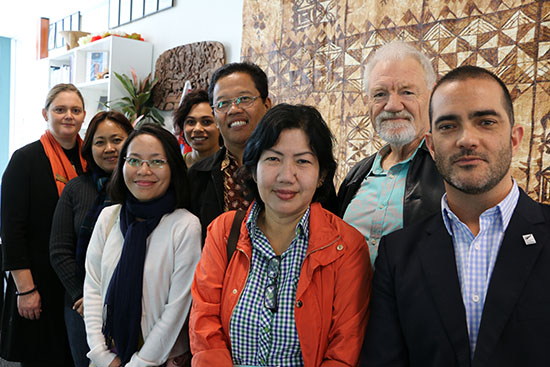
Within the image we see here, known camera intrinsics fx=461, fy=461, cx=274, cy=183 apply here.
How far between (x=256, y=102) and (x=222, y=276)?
0.80 metres

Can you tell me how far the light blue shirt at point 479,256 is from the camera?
1.15m

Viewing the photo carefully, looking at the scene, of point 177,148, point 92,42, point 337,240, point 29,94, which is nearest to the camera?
point 337,240

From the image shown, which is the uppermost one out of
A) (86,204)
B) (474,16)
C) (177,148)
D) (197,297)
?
(474,16)

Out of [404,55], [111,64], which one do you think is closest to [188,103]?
[404,55]

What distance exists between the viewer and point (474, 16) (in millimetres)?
2078

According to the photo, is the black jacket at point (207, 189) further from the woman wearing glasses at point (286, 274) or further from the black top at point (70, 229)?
the black top at point (70, 229)

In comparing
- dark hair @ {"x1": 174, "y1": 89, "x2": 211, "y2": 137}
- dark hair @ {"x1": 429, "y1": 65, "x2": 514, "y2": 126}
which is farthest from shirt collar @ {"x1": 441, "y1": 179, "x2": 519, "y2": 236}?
dark hair @ {"x1": 174, "y1": 89, "x2": 211, "y2": 137}

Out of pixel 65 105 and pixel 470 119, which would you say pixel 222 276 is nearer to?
pixel 470 119

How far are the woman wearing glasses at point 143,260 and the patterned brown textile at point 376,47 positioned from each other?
1.14 metres

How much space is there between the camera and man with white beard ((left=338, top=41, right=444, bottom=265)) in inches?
60.7

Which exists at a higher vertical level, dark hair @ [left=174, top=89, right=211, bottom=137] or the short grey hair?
the short grey hair

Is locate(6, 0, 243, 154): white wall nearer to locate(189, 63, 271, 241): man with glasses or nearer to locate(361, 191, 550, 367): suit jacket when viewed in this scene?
locate(189, 63, 271, 241): man with glasses

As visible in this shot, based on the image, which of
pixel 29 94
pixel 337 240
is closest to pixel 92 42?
pixel 29 94

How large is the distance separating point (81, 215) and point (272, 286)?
1152 millimetres
